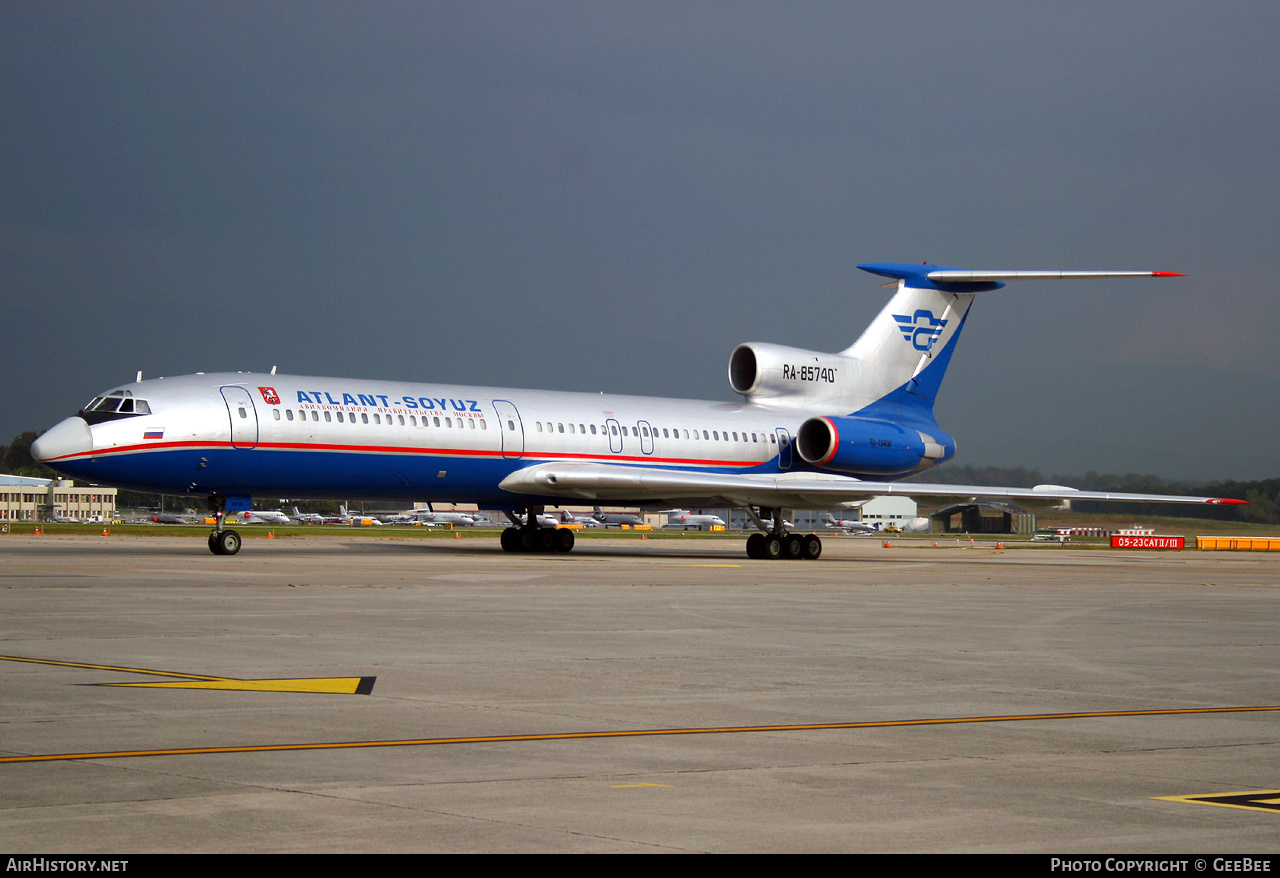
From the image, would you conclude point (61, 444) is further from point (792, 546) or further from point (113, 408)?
point (792, 546)

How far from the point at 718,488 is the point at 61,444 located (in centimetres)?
1593

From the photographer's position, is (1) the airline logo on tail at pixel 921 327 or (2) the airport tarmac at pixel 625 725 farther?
(1) the airline logo on tail at pixel 921 327

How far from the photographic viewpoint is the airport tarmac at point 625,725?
5785mm

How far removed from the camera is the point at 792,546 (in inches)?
1483

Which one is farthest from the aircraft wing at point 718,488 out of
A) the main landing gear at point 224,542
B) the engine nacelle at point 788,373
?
the main landing gear at point 224,542

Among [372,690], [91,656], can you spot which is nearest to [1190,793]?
[372,690]

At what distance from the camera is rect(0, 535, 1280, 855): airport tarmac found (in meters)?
5.79

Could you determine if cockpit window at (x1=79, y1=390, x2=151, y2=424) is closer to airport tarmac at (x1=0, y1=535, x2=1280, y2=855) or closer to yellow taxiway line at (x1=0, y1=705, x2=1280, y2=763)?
airport tarmac at (x1=0, y1=535, x2=1280, y2=855)

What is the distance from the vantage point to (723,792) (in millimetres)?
6582

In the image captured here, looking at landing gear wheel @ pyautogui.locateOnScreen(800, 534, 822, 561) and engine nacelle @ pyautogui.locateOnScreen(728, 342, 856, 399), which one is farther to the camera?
engine nacelle @ pyautogui.locateOnScreen(728, 342, 856, 399)

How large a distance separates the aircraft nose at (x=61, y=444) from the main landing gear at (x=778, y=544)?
17.4 metres

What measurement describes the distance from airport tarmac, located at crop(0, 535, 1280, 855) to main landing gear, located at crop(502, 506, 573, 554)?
18.9m

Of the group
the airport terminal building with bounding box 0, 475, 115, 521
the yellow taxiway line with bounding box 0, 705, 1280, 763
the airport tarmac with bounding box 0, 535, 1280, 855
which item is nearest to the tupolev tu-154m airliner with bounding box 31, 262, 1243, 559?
the airport tarmac with bounding box 0, 535, 1280, 855

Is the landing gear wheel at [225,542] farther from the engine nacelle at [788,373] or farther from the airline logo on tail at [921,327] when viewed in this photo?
the airline logo on tail at [921,327]
